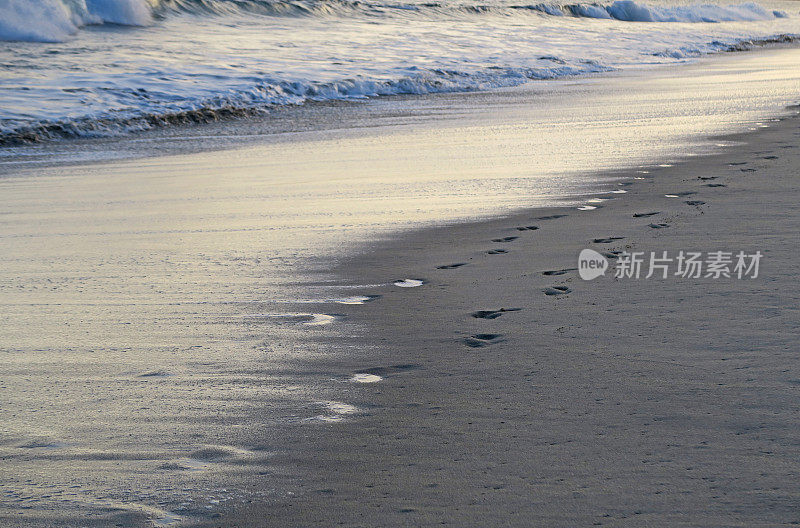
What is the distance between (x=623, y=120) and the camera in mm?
8484

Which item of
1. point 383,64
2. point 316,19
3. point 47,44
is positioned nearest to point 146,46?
point 47,44

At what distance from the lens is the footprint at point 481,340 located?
2715 millimetres

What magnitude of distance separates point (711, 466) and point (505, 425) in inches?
19.2

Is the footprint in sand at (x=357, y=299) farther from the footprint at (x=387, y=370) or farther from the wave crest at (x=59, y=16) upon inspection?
the wave crest at (x=59, y=16)

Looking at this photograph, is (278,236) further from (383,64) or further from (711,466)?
(383,64)

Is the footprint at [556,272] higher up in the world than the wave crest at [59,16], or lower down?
lower down

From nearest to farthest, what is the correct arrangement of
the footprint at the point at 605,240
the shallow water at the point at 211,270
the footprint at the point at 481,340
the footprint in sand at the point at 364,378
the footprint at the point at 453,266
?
the shallow water at the point at 211,270, the footprint in sand at the point at 364,378, the footprint at the point at 481,340, the footprint at the point at 453,266, the footprint at the point at 605,240

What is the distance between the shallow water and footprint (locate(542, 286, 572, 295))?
2.47 feet

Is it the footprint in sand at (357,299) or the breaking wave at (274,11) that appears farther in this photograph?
the breaking wave at (274,11)

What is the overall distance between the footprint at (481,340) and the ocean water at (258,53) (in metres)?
6.82

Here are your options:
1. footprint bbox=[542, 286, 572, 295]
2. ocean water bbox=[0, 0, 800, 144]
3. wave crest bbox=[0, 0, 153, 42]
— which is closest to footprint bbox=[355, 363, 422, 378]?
footprint bbox=[542, 286, 572, 295]

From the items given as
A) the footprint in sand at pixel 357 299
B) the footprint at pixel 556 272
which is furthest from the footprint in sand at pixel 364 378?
the footprint at pixel 556 272

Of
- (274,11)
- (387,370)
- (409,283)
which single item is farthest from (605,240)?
(274,11)

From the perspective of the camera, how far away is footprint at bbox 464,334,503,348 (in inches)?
107
